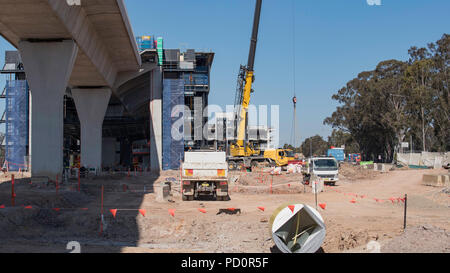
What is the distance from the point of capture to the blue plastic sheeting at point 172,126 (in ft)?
160

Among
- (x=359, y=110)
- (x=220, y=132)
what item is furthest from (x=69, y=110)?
(x=359, y=110)

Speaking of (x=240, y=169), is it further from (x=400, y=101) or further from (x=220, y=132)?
(x=400, y=101)

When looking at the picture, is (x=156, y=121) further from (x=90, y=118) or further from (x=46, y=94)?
(x=46, y=94)

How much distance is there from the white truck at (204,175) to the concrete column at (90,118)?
878 inches

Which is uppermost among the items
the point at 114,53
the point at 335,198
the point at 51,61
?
the point at 114,53

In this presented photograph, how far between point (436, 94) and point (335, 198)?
139 feet

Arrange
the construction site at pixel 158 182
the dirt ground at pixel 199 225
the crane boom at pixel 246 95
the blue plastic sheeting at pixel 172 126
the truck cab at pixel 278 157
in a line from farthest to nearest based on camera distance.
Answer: the blue plastic sheeting at pixel 172 126
the truck cab at pixel 278 157
the crane boom at pixel 246 95
the construction site at pixel 158 182
the dirt ground at pixel 199 225

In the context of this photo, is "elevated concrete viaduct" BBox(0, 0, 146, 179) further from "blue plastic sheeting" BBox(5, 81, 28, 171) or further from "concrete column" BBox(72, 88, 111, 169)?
"blue plastic sheeting" BBox(5, 81, 28, 171)

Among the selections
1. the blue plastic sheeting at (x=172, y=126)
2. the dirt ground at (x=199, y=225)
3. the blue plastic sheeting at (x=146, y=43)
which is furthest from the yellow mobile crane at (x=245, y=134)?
the dirt ground at (x=199, y=225)

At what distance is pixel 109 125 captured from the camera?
6494 centimetres

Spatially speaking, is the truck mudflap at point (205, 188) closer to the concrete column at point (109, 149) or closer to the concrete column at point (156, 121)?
the concrete column at point (156, 121)

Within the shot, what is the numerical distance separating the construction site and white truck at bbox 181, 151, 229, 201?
52 mm
